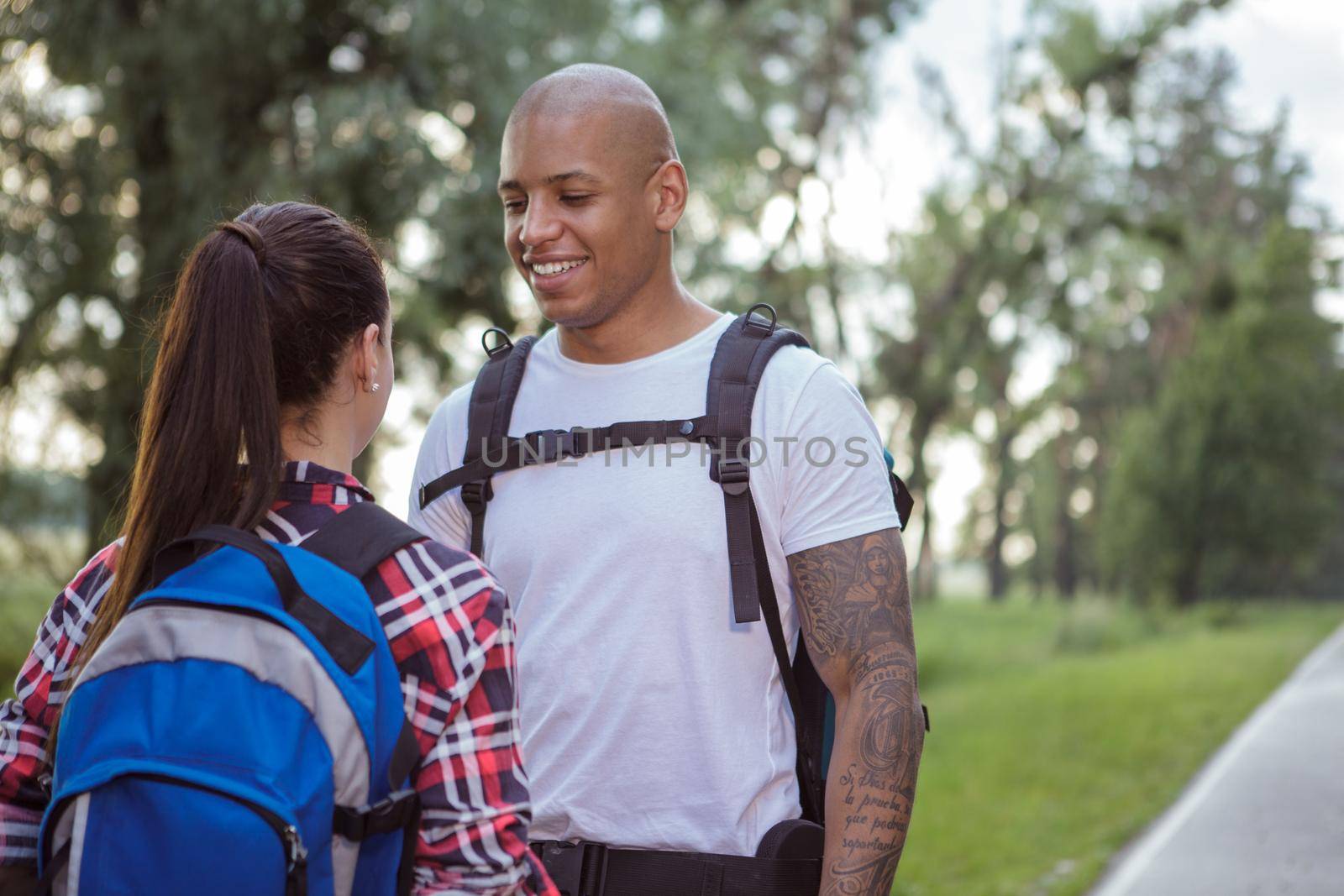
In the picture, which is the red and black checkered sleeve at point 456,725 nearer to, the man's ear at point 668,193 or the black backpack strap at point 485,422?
the black backpack strap at point 485,422

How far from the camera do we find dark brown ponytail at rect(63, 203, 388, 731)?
1844mm

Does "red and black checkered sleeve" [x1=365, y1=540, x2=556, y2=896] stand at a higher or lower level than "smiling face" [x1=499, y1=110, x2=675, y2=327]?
lower

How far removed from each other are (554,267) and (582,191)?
16cm

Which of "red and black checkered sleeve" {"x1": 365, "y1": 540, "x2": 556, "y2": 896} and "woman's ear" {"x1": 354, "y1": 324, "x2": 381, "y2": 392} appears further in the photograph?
"woman's ear" {"x1": 354, "y1": 324, "x2": 381, "y2": 392}

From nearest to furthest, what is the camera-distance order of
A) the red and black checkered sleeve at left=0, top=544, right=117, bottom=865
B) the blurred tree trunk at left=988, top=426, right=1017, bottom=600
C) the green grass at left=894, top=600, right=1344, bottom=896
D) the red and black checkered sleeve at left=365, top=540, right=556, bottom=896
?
1. the red and black checkered sleeve at left=365, top=540, right=556, bottom=896
2. the red and black checkered sleeve at left=0, top=544, right=117, bottom=865
3. the green grass at left=894, top=600, right=1344, bottom=896
4. the blurred tree trunk at left=988, top=426, right=1017, bottom=600

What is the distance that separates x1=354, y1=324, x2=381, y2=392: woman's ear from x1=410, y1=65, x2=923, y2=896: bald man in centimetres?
76

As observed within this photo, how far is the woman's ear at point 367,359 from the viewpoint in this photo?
2020 millimetres

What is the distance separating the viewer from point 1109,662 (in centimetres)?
2261

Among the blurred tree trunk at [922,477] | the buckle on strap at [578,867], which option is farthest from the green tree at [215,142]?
the blurred tree trunk at [922,477]

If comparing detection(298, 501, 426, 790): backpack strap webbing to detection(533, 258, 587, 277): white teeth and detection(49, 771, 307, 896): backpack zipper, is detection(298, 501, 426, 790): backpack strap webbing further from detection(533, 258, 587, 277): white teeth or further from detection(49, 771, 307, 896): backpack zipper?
detection(533, 258, 587, 277): white teeth

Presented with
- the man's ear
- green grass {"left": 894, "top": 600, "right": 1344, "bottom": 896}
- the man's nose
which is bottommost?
green grass {"left": 894, "top": 600, "right": 1344, "bottom": 896}

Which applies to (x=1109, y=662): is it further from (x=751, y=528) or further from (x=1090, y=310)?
(x=751, y=528)

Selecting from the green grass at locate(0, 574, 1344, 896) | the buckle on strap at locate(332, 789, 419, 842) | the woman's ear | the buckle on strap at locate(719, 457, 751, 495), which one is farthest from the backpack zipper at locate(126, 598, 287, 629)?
the green grass at locate(0, 574, 1344, 896)

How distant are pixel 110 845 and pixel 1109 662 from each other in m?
22.5
